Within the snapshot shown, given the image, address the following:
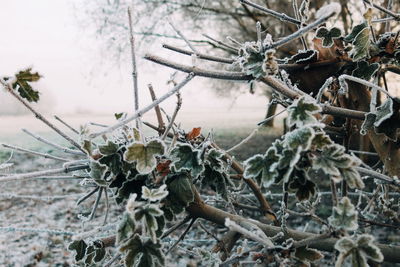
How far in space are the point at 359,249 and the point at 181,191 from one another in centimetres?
36

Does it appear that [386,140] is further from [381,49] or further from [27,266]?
[27,266]

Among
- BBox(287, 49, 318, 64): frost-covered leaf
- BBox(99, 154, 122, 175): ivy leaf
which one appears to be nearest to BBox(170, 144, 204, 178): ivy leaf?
BBox(99, 154, 122, 175): ivy leaf

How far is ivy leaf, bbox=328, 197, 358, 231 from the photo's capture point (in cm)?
65

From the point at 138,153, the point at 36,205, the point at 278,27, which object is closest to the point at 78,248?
the point at 138,153

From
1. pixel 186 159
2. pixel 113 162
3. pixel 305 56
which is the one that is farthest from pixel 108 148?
pixel 305 56

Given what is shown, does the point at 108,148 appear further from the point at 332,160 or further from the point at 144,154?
the point at 332,160

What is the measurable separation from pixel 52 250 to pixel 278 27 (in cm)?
636

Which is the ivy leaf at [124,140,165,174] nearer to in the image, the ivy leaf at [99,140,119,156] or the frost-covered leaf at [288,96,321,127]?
the ivy leaf at [99,140,119,156]

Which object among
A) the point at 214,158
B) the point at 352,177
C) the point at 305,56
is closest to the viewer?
the point at 352,177

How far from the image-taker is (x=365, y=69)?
3.45 feet

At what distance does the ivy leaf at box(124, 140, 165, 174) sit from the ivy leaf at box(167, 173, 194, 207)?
0.29 ft

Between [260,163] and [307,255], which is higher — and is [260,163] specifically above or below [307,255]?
above

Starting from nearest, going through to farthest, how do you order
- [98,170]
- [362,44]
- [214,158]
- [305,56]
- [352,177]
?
[352,177] < [98,170] < [214,158] < [362,44] < [305,56]

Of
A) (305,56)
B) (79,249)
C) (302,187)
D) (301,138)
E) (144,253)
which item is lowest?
(79,249)
